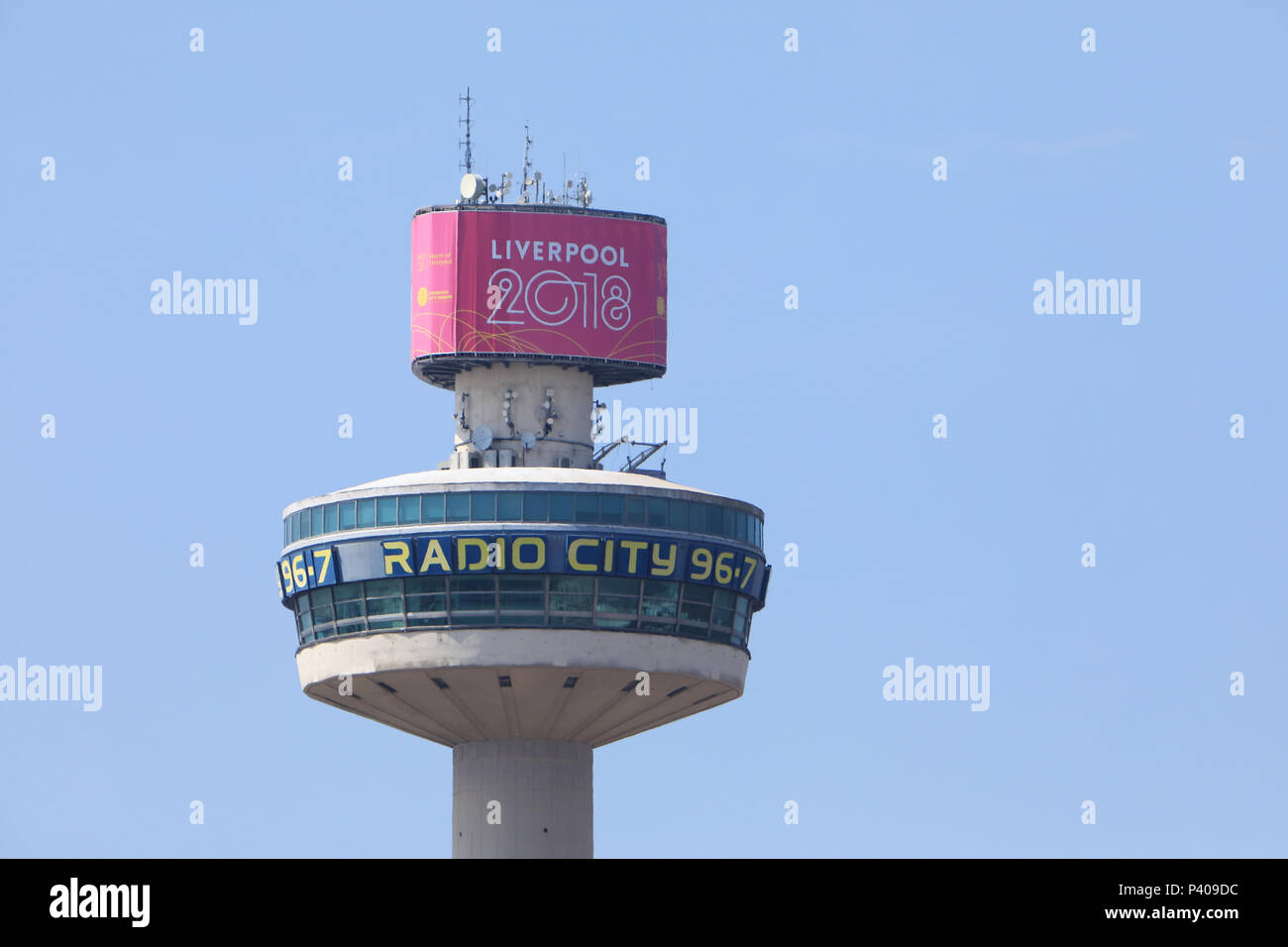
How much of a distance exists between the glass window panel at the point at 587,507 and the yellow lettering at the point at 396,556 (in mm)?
8123

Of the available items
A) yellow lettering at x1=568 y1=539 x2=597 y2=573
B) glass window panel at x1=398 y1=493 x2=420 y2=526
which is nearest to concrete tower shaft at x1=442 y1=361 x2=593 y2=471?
glass window panel at x1=398 y1=493 x2=420 y2=526

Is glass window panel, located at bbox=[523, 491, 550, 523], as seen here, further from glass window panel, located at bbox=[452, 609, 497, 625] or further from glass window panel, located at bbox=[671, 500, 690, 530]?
glass window panel, located at bbox=[671, 500, 690, 530]

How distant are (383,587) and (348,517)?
4.02 metres

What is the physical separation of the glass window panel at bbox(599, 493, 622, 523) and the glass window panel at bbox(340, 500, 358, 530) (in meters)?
11.7

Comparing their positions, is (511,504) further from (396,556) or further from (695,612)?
(695,612)

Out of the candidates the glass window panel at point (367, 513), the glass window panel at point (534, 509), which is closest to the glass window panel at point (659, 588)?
the glass window panel at point (534, 509)

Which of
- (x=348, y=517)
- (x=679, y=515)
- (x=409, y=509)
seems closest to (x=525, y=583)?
(x=409, y=509)

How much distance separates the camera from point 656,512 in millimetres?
167500

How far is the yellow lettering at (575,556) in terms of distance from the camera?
16512cm

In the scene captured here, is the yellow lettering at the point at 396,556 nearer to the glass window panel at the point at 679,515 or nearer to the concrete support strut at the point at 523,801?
the concrete support strut at the point at 523,801
